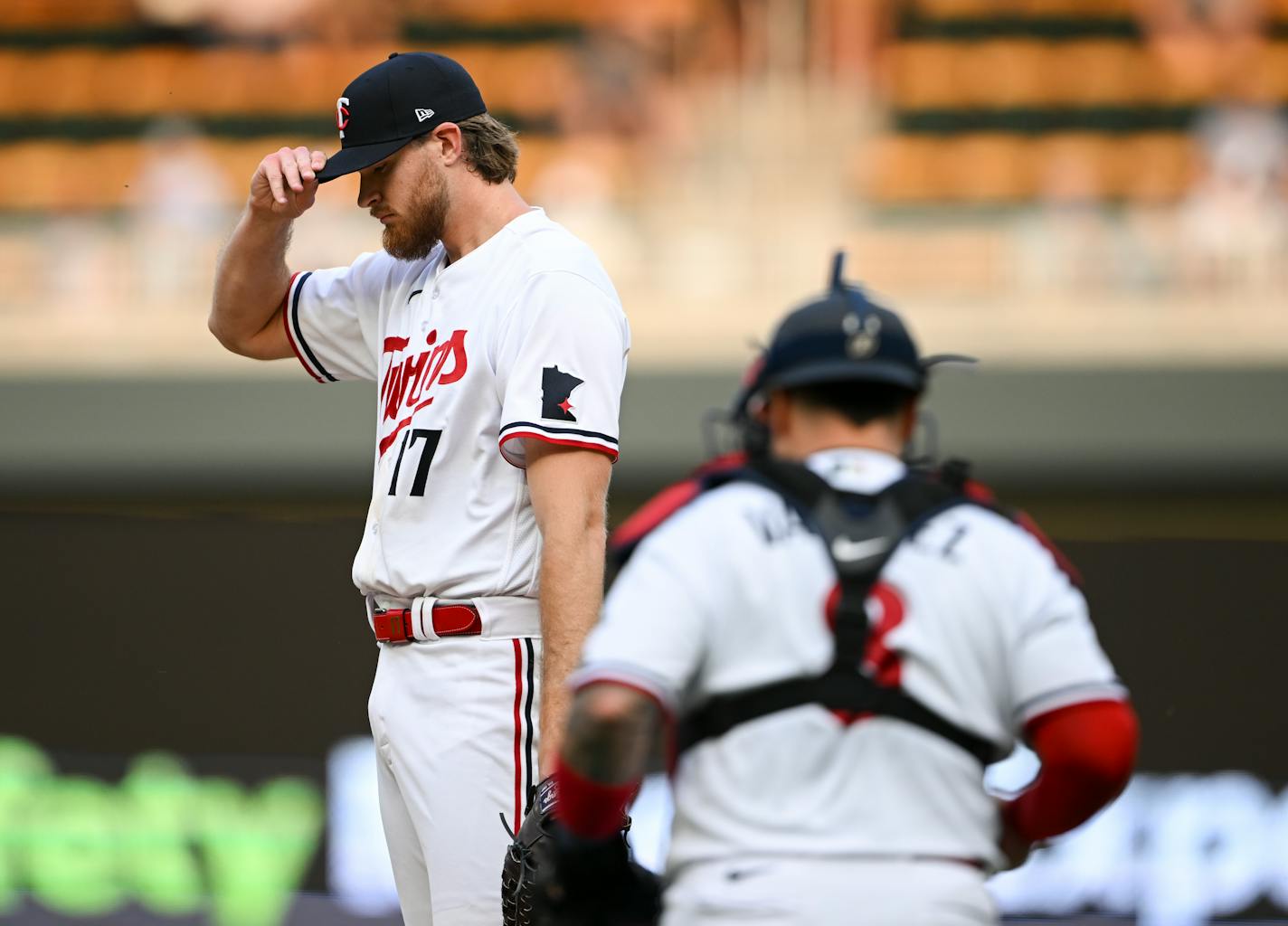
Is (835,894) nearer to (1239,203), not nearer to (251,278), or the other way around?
(251,278)

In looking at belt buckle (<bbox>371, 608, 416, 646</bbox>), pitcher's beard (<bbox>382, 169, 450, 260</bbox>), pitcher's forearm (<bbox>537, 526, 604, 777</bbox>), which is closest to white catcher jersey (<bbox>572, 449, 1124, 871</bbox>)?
pitcher's forearm (<bbox>537, 526, 604, 777</bbox>)

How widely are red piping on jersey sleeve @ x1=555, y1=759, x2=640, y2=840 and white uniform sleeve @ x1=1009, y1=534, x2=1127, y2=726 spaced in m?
0.44

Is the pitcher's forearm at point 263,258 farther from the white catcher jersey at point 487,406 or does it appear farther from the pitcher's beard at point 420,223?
the white catcher jersey at point 487,406

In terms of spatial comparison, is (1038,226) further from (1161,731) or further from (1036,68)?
(1161,731)

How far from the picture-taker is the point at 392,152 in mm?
2963

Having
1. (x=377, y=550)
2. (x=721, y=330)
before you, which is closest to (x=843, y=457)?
(x=377, y=550)

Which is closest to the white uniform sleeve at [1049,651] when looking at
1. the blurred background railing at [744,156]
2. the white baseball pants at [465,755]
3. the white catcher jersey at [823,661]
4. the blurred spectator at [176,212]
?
the white catcher jersey at [823,661]

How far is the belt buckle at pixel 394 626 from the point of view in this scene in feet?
9.50

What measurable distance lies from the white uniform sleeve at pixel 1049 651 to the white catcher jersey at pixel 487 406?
998 mm

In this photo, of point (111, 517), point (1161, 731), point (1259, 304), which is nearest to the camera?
point (1161, 731)

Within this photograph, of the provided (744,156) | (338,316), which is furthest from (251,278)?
(744,156)

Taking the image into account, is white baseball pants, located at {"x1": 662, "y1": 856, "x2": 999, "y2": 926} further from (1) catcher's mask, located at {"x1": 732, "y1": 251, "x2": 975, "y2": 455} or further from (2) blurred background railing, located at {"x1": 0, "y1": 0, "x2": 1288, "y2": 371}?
(2) blurred background railing, located at {"x1": 0, "y1": 0, "x2": 1288, "y2": 371}

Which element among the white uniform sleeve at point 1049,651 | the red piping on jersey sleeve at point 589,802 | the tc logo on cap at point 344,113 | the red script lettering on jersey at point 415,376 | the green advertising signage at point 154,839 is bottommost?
the green advertising signage at point 154,839

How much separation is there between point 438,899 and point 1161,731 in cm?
402
